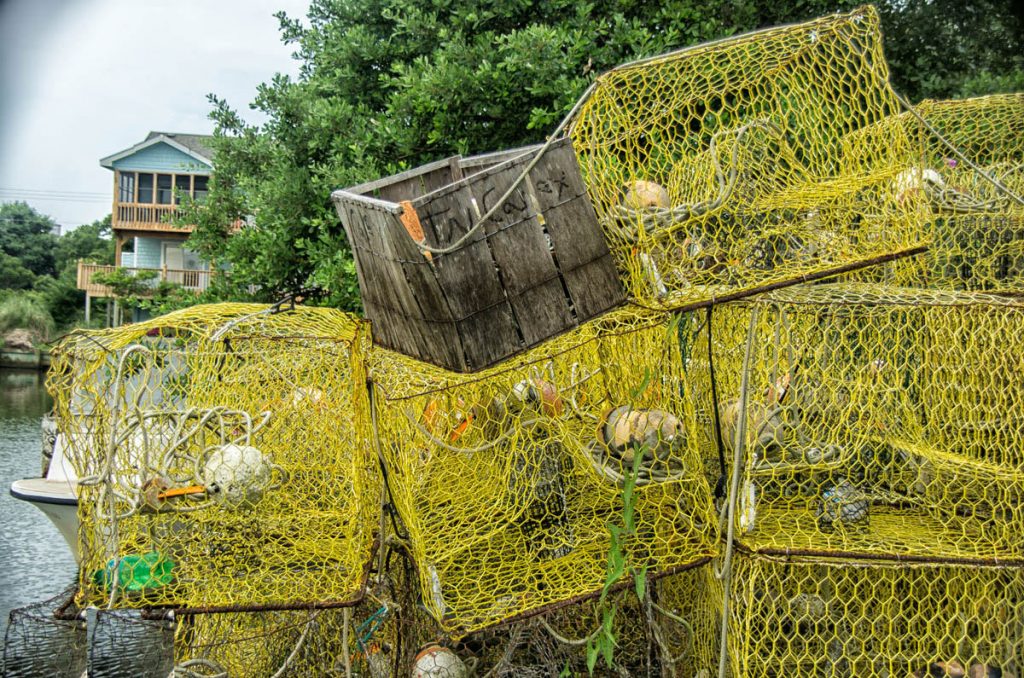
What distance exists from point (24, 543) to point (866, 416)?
737 centimetres

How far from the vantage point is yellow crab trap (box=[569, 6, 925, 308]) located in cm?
293

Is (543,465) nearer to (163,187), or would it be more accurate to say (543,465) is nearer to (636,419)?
(636,419)

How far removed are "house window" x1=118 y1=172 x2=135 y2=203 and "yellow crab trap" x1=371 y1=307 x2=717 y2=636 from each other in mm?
26465

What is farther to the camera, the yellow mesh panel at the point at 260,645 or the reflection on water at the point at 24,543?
the reflection on water at the point at 24,543

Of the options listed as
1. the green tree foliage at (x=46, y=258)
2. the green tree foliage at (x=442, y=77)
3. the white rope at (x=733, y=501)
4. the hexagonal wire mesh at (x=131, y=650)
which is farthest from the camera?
the green tree foliage at (x=46, y=258)

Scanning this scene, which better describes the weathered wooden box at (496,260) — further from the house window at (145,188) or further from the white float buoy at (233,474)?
the house window at (145,188)

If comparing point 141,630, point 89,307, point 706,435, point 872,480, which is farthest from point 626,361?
point 89,307

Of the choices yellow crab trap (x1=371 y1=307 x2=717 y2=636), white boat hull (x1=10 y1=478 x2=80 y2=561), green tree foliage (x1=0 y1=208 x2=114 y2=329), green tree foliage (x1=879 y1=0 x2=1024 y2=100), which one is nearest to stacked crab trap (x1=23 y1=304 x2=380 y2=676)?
yellow crab trap (x1=371 y1=307 x2=717 y2=636)

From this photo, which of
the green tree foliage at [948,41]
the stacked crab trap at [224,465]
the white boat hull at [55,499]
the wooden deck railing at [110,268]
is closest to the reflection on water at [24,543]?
the white boat hull at [55,499]

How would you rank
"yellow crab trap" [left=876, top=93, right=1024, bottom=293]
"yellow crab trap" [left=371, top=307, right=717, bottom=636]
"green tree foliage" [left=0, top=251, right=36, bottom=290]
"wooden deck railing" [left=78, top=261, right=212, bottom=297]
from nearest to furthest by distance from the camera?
1. "yellow crab trap" [left=371, top=307, right=717, bottom=636]
2. "yellow crab trap" [left=876, top=93, right=1024, bottom=293]
3. "wooden deck railing" [left=78, top=261, right=212, bottom=297]
4. "green tree foliage" [left=0, top=251, right=36, bottom=290]

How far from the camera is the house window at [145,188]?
27.4 metres

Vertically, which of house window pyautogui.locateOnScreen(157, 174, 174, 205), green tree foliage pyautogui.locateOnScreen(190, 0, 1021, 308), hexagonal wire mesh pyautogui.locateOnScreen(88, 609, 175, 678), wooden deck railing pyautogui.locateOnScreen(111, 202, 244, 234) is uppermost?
house window pyautogui.locateOnScreen(157, 174, 174, 205)

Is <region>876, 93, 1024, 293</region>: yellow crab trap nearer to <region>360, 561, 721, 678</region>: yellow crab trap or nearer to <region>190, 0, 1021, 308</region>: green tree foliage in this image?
<region>360, 561, 721, 678</region>: yellow crab trap

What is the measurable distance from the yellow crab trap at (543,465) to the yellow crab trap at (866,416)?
0.19 metres
